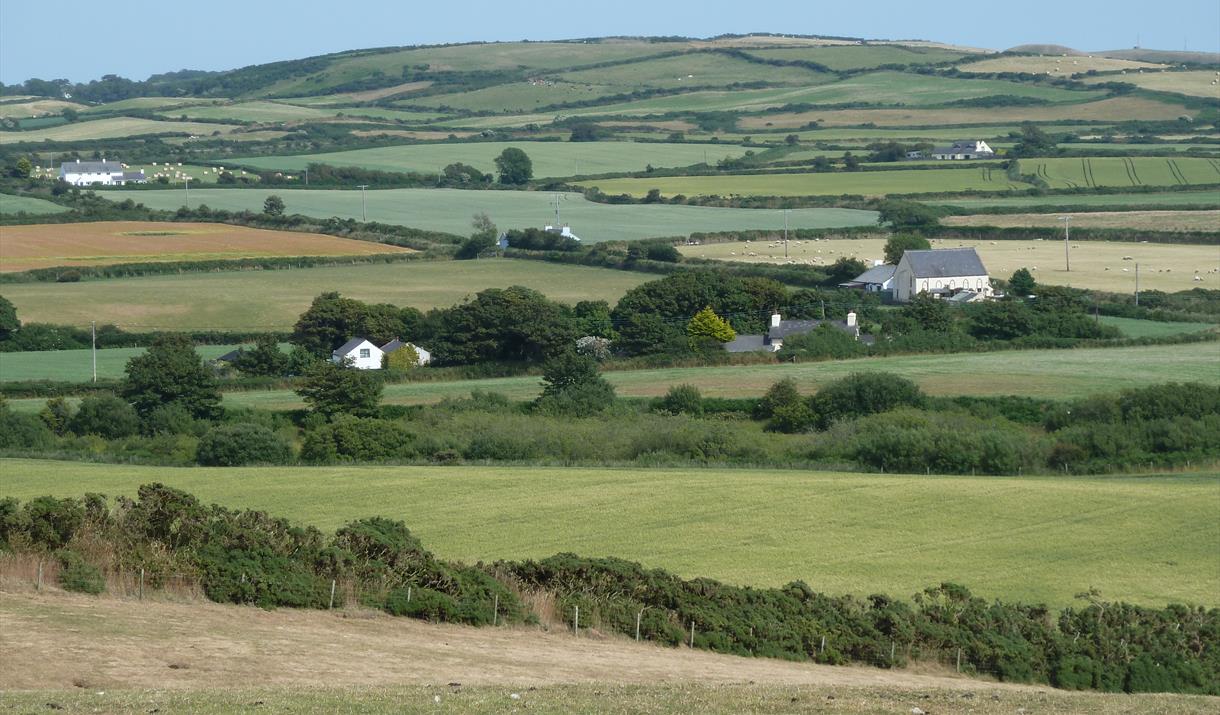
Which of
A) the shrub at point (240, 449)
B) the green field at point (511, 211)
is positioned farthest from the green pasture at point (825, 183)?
the shrub at point (240, 449)

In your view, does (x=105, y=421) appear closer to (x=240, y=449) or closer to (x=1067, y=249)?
(x=240, y=449)

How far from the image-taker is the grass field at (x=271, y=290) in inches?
2477

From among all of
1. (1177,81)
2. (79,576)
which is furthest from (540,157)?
(79,576)

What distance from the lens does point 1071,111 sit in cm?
16075

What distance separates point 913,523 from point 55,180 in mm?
93108

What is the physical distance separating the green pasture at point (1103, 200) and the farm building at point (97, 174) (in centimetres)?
5563

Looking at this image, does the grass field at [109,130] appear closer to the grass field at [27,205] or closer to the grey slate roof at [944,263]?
the grass field at [27,205]

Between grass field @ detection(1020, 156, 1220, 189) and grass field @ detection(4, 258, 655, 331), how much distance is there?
1782 inches

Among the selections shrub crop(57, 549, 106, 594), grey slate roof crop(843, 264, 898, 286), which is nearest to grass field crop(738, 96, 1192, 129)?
grey slate roof crop(843, 264, 898, 286)

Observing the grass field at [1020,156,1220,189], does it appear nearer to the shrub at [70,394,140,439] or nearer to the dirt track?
the shrub at [70,394,140,439]

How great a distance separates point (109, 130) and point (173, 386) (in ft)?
429

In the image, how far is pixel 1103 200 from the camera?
101562 mm

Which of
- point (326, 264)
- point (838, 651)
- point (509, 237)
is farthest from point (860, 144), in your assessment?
point (838, 651)

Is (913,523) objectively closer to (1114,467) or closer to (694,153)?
(1114,467)
